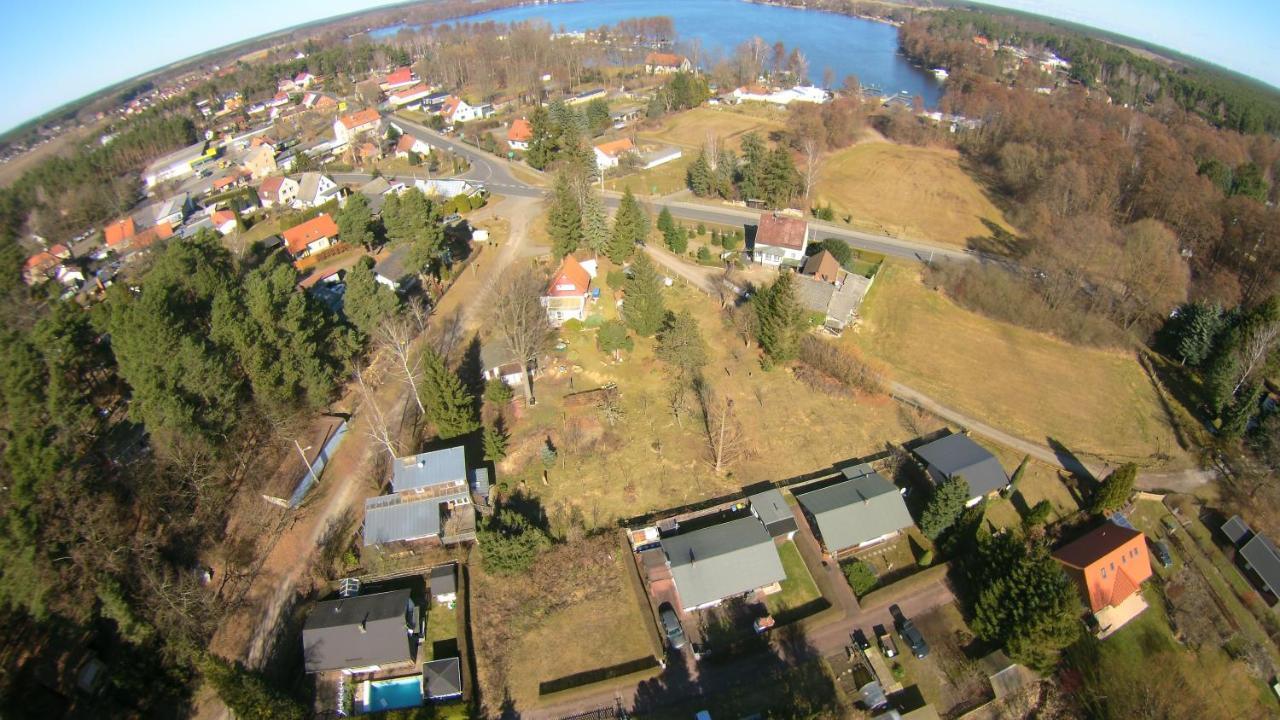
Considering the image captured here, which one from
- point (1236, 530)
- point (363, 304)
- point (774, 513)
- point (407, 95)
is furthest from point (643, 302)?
point (407, 95)

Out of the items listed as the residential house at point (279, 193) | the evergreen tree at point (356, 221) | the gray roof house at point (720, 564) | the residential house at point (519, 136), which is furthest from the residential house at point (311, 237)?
the gray roof house at point (720, 564)

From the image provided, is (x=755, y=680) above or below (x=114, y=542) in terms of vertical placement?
below

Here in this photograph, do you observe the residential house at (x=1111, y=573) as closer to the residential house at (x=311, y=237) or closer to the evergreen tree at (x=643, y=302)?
the evergreen tree at (x=643, y=302)

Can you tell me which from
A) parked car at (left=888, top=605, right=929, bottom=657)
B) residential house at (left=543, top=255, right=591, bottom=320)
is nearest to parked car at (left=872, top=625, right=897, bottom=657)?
parked car at (left=888, top=605, right=929, bottom=657)

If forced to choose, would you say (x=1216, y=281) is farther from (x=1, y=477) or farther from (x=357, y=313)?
(x=1, y=477)

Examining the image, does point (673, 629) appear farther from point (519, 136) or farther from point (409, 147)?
point (409, 147)

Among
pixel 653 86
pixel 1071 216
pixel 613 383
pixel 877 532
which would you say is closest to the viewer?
pixel 877 532

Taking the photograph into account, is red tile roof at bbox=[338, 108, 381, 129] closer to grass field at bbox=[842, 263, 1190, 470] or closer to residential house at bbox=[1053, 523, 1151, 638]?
grass field at bbox=[842, 263, 1190, 470]

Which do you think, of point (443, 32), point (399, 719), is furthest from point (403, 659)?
point (443, 32)
